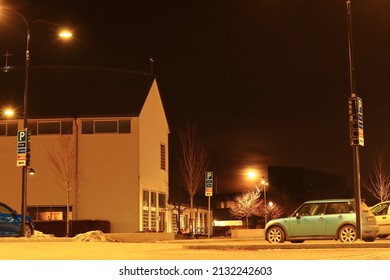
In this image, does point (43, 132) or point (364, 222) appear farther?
point (43, 132)

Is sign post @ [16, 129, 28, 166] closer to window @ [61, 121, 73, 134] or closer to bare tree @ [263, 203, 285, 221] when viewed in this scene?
window @ [61, 121, 73, 134]

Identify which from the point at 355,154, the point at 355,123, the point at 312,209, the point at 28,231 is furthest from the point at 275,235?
the point at 28,231

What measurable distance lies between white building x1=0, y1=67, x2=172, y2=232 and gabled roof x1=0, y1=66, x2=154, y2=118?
0.08 m

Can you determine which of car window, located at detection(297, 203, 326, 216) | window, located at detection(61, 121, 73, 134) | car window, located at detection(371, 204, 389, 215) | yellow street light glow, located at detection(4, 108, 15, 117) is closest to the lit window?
window, located at detection(61, 121, 73, 134)

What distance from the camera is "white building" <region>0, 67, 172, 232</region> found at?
157 feet

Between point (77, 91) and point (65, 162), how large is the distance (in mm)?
6526

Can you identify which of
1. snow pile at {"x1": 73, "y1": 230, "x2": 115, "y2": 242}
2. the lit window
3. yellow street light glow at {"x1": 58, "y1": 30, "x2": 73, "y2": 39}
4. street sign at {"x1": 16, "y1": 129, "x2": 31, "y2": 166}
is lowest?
snow pile at {"x1": 73, "y1": 230, "x2": 115, "y2": 242}

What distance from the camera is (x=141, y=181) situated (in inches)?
1911

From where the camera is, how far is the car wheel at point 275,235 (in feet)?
77.1

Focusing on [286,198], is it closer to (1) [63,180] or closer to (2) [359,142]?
(1) [63,180]

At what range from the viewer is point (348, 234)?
22125mm
